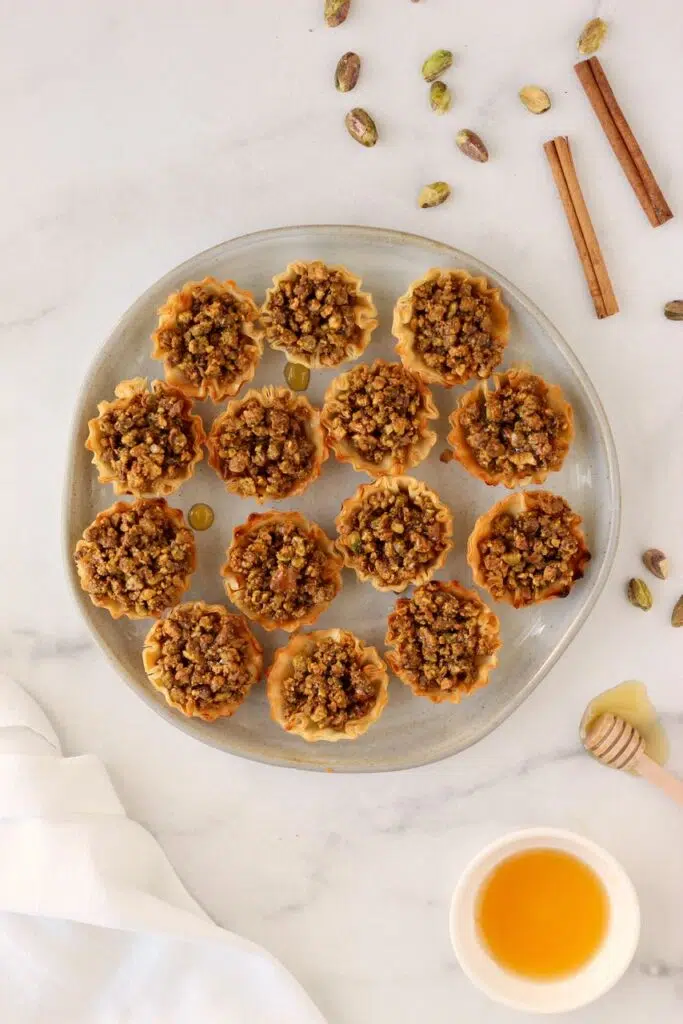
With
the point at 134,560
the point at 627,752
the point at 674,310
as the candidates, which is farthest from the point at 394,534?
the point at 674,310

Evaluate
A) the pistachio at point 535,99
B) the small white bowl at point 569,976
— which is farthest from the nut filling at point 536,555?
the pistachio at point 535,99

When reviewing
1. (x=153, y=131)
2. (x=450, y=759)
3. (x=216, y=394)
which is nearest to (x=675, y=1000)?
(x=450, y=759)

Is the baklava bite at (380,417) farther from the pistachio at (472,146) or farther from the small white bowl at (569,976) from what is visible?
the small white bowl at (569,976)

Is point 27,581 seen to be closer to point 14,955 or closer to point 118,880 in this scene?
point 118,880

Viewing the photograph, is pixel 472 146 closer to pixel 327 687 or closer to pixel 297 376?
pixel 297 376

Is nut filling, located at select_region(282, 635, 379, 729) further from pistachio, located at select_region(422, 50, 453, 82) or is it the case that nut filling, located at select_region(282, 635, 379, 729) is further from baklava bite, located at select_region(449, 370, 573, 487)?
pistachio, located at select_region(422, 50, 453, 82)

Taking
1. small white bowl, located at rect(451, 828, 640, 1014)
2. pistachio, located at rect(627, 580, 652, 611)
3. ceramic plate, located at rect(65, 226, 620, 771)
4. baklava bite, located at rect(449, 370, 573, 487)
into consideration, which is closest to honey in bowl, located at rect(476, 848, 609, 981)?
small white bowl, located at rect(451, 828, 640, 1014)
